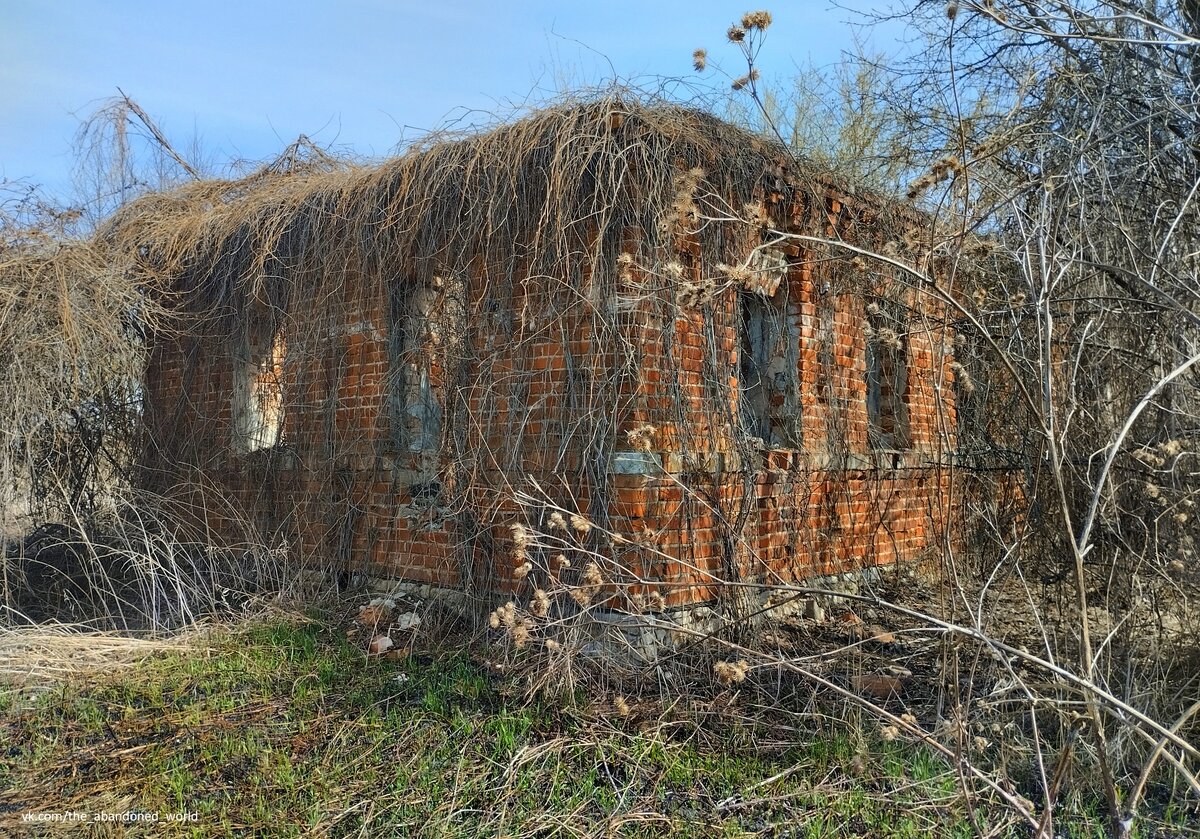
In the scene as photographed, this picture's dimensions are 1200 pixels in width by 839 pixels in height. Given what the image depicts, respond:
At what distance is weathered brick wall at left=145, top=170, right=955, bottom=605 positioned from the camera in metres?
5.30

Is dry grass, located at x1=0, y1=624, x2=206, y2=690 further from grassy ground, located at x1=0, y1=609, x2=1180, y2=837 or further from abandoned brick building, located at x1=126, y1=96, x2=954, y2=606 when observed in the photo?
abandoned brick building, located at x1=126, y1=96, x2=954, y2=606

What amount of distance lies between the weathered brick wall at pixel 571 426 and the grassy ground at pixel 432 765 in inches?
33.7

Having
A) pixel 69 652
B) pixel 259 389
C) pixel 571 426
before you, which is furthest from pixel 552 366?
pixel 69 652

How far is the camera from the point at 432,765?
13.4 ft

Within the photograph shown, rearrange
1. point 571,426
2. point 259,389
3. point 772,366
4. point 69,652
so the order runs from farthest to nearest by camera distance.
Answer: point 259,389 → point 772,366 → point 69,652 → point 571,426

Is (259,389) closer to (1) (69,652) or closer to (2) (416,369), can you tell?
(2) (416,369)

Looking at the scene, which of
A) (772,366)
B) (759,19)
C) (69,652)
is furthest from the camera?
(772,366)

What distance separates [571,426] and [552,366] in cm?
43

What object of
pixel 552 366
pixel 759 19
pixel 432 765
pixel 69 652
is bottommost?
pixel 432 765

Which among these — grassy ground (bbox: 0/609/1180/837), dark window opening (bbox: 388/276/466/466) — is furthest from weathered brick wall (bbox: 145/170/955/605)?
grassy ground (bbox: 0/609/1180/837)

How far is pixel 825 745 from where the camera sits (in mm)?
4230

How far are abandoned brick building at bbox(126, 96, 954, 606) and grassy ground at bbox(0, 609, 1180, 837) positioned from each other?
2.62 ft

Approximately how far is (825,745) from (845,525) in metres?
2.54

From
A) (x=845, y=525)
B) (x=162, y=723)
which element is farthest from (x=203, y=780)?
(x=845, y=525)
